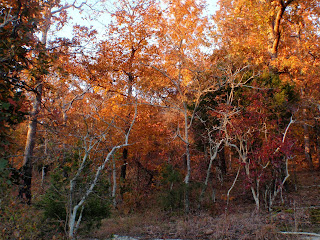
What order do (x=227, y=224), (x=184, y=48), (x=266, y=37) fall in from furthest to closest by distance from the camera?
(x=266, y=37) → (x=184, y=48) → (x=227, y=224)

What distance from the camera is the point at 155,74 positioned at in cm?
1364

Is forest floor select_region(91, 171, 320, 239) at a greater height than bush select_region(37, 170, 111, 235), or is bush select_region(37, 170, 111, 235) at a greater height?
bush select_region(37, 170, 111, 235)

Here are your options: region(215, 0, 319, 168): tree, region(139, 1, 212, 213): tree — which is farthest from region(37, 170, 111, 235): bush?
region(215, 0, 319, 168): tree

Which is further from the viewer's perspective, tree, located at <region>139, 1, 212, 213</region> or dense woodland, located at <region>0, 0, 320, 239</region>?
tree, located at <region>139, 1, 212, 213</region>

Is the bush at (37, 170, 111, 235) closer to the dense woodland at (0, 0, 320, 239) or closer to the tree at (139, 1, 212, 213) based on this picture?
the dense woodland at (0, 0, 320, 239)

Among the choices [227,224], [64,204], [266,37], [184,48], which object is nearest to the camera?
[64,204]

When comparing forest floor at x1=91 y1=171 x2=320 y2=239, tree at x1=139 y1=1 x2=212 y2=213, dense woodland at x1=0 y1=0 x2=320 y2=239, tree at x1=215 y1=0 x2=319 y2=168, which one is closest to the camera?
forest floor at x1=91 y1=171 x2=320 y2=239

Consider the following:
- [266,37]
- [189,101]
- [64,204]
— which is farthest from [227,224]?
[266,37]

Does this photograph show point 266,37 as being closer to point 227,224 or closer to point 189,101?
point 189,101

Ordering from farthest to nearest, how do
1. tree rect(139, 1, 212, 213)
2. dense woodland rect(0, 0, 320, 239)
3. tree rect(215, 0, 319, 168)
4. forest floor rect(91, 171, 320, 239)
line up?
1. tree rect(215, 0, 319, 168)
2. tree rect(139, 1, 212, 213)
3. dense woodland rect(0, 0, 320, 239)
4. forest floor rect(91, 171, 320, 239)

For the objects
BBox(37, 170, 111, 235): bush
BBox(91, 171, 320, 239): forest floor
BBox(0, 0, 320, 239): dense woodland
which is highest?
BBox(0, 0, 320, 239): dense woodland

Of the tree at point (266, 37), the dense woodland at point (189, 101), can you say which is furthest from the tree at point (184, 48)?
the tree at point (266, 37)

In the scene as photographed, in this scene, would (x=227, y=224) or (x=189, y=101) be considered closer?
(x=227, y=224)

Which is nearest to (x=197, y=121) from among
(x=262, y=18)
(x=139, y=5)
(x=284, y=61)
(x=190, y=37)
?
(x=190, y=37)
